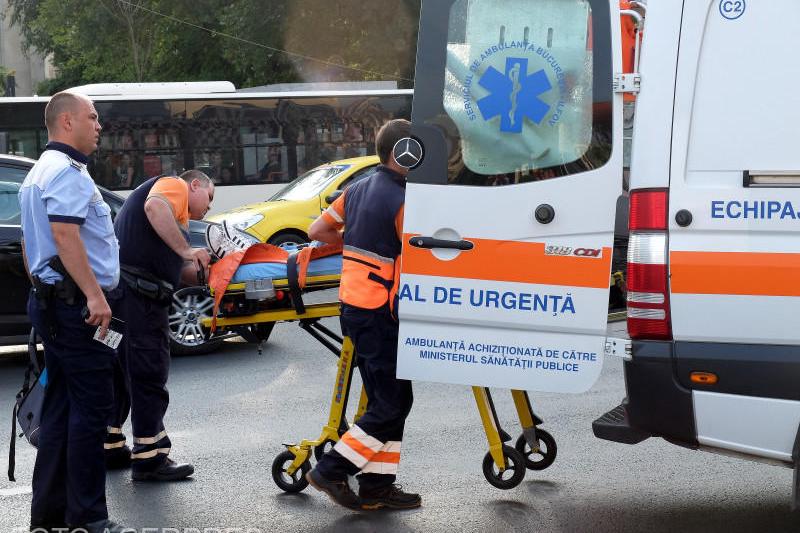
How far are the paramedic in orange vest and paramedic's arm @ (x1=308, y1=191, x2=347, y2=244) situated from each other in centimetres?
29

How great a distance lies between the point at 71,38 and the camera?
36.1 meters

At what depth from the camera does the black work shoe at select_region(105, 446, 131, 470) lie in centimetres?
629

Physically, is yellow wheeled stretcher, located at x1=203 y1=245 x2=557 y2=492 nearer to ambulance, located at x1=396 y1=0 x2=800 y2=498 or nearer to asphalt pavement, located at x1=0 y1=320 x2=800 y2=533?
asphalt pavement, located at x1=0 y1=320 x2=800 y2=533

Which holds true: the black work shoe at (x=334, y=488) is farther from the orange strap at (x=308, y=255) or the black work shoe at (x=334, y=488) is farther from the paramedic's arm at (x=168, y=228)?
the paramedic's arm at (x=168, y=228)

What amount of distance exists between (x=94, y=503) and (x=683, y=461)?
117 inches

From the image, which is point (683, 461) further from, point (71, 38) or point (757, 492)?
point (71, 38)

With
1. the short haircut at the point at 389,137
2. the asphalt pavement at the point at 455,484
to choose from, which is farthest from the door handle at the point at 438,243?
the asphalt pavement at the point at 455,484

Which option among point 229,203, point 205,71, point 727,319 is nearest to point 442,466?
point 727,319

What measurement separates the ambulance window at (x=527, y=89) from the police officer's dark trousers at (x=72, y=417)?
173cm

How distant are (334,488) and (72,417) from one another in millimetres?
1164

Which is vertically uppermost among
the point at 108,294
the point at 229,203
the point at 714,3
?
the point at 714,3

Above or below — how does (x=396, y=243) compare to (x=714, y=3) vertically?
below

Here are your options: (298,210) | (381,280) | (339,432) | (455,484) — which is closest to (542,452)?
(455,484)

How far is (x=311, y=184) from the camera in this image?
15672 millimetres
